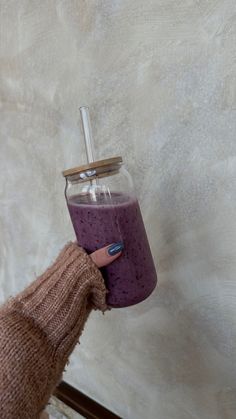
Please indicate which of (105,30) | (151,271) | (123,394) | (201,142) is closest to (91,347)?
(123,394)

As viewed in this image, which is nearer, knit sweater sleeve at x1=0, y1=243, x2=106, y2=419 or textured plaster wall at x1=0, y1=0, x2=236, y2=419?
knit sweater sleeve at x1=0, y1=243, x2=106, y2=419

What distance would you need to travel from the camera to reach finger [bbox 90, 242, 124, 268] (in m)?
0.45

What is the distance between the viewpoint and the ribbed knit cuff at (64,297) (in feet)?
1.44

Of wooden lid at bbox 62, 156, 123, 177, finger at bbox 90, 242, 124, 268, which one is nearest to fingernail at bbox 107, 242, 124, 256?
finger at bbox 90, 242, 124, 268

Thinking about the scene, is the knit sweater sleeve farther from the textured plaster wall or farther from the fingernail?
the textured plaster wall

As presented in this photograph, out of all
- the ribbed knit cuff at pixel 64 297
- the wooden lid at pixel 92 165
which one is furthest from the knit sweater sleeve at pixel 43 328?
the wooden lid at pixel 92 165

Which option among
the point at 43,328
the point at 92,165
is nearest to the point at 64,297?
the point at 43,328

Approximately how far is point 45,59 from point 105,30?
0.51 ft

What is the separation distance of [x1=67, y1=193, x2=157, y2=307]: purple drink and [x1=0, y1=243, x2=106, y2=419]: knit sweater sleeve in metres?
0.02

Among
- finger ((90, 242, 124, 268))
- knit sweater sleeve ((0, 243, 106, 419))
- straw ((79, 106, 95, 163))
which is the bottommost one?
knit sweater sleeve ((0, 243, 106, 419))

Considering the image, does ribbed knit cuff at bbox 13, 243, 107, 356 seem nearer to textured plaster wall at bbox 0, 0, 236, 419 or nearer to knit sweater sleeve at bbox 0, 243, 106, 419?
knit sweater sleeve at bbox 0, 243, 106, 419

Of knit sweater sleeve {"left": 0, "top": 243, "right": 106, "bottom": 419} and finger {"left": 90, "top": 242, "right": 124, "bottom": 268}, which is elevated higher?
finger {"left": 90, "top": 242, "right": 124, "bottom": 268}

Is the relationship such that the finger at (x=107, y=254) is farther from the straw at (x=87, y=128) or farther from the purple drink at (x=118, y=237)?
the straw at (x=87, y=128)

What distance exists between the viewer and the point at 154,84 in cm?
53
